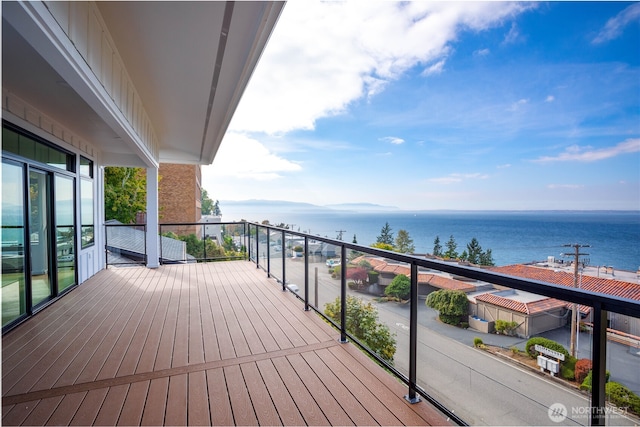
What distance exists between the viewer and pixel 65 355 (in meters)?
2.82

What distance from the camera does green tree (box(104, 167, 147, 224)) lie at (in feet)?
48.4

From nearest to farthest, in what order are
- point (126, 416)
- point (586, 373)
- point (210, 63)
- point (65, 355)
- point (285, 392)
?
point (586, 373) → point (126, 416) → point (285, 392) → point (65, 355) → point (210, 63)

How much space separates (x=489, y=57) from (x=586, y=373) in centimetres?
6974

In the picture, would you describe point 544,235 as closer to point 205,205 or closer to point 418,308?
point 205,205

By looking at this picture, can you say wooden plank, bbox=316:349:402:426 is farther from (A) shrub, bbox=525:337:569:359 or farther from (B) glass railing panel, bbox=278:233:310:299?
(B) glass railing panel, bbox=278:233:310:299

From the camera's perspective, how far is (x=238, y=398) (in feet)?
6.96

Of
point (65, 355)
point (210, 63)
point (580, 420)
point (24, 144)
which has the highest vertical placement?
point (210, 63)

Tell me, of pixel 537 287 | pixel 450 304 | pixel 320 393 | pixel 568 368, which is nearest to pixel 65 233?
pixel 320 393

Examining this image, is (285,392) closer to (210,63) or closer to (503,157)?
(210,63)

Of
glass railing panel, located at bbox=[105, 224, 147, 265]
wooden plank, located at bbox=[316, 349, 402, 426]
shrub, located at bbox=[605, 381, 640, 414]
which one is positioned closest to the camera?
shrub, located at bbox=[605, 381, 640, 414]

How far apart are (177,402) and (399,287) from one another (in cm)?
164

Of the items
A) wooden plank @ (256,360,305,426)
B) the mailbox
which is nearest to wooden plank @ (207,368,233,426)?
wooden plank @ (256,360,305,426)

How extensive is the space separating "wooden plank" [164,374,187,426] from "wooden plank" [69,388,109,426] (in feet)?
1.35

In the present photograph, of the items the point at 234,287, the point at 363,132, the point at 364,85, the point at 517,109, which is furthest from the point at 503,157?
the point at 234,287
